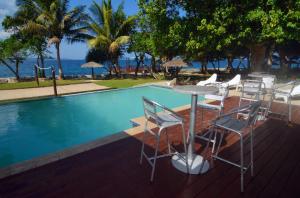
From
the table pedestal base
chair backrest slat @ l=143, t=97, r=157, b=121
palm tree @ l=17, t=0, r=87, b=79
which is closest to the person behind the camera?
chair backrest slat @ l=143, t=97, r=157, b=121

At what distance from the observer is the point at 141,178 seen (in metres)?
2.82

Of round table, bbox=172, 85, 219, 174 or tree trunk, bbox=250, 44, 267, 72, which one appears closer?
round table, bbox=172, 85, 219, 174

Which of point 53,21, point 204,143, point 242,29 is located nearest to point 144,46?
point 53,21

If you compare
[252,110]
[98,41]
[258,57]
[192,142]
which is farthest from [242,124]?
[98,41]

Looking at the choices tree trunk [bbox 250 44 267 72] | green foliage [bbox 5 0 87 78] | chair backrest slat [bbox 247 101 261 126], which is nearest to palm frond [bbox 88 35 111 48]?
green foliage [bbox 5 0 87 78]

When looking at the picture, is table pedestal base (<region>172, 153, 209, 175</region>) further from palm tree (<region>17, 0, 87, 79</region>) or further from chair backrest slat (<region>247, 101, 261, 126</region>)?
palm tree (<region>17, 0, 87, 79</region>)

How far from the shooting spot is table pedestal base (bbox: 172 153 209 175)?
2.98m

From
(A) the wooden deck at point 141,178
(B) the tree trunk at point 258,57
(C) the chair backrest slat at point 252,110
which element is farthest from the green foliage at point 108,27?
(C) the chair backrest slat at point 252,110

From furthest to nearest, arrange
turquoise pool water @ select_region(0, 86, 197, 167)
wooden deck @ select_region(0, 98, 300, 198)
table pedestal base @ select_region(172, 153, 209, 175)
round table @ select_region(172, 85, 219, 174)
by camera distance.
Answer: turquoise pool water @ select_region(0, 86, 197, 167) → table pedestal base @ select_region(172, 153, 209, 175) → round table @ select_region(172, 85, 219, 174) → wooden deck @ select_region(0, 98, 300, 198)

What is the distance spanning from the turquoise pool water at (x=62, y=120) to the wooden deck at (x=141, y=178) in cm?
228

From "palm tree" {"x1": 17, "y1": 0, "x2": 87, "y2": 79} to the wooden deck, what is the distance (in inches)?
692

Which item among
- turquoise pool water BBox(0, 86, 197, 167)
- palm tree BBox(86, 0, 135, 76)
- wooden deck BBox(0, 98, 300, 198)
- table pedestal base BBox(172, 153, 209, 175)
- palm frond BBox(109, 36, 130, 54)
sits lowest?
turquoise pool water BBox(0, 86, 197, 167)

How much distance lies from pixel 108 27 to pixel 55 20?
4697 millimetres

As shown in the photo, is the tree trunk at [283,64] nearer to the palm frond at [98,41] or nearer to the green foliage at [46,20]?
the palm frond at [98,41]
